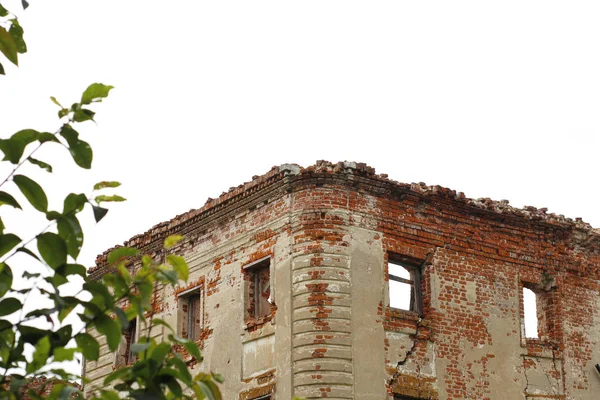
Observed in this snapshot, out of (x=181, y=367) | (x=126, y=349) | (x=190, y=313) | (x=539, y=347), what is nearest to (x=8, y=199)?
(x=181, y=367)

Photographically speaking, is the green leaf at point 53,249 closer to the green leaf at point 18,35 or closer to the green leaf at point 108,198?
the green leaf at point 108,198

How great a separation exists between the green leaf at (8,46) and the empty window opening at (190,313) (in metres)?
14.2

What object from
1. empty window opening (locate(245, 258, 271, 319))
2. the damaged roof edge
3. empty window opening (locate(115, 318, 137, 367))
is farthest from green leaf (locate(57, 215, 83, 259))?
empty window opening (locate(115, 318, 137, 367))

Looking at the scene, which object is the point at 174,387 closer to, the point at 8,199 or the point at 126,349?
the point at 8,199

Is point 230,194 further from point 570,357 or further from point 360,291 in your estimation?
point 570,357

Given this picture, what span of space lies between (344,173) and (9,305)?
1243cm

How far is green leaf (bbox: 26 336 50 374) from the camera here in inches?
136

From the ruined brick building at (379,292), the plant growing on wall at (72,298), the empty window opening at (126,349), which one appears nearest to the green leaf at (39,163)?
the plant growing on wall at (72,298)

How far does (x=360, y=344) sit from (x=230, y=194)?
363 cm

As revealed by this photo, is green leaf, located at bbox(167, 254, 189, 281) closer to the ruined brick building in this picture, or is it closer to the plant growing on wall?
the plant growing on wall

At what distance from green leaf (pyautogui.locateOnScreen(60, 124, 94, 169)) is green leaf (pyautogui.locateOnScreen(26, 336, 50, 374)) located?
675 millimetres

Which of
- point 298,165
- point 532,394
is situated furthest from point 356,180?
point 532,394

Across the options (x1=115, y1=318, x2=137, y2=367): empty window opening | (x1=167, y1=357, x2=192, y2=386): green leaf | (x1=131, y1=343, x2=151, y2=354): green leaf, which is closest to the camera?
(x1=131, y1=343, x2=151, y2=354): green leaf

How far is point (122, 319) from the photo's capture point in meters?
3.56
